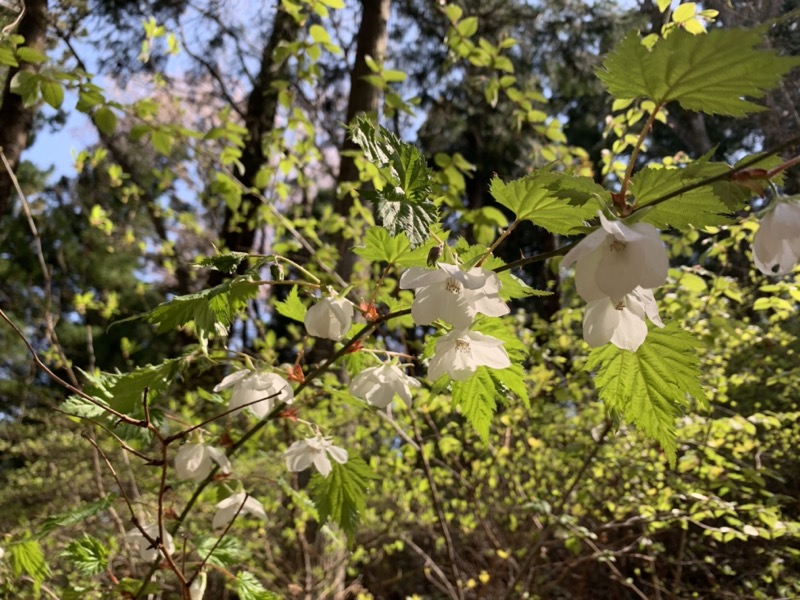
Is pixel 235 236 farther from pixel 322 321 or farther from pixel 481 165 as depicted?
pixel 322 321

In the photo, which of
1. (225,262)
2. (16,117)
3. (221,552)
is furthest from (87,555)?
(16,117)

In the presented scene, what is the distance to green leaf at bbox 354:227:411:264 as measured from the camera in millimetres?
713

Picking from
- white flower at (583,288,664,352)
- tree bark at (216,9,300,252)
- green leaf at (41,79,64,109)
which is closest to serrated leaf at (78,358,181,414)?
white flower at (583,288,664,352)

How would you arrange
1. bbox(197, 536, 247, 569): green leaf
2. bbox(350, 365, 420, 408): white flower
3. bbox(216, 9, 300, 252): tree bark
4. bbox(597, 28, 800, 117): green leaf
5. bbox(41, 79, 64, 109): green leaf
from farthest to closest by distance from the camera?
bbox(216, 9, 300, 252): tree bark < bbox(41, 79, 64, 109): green leaf < bbox(197, 536, 247, 569): green leaf < bbox(350, 365, 420, 408): white flower < bbox(597, 28, 800, 117): green leaf

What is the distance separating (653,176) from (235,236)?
20.3 feet

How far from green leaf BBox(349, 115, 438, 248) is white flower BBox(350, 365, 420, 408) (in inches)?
11.1

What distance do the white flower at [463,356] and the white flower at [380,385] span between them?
0.16m

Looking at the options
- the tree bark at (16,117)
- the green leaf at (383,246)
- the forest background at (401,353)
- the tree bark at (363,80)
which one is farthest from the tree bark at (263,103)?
the green leaf at (383,246)

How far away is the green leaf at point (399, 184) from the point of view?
54 centimetres

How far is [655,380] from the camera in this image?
63 centimetres

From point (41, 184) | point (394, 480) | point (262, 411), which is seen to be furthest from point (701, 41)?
point (41, 184)

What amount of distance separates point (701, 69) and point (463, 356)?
13.4 inches

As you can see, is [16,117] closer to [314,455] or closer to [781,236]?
[314,455]

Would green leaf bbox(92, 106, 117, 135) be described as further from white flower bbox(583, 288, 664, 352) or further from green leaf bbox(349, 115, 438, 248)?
white flower bbox(583, 288, 664, 352)
